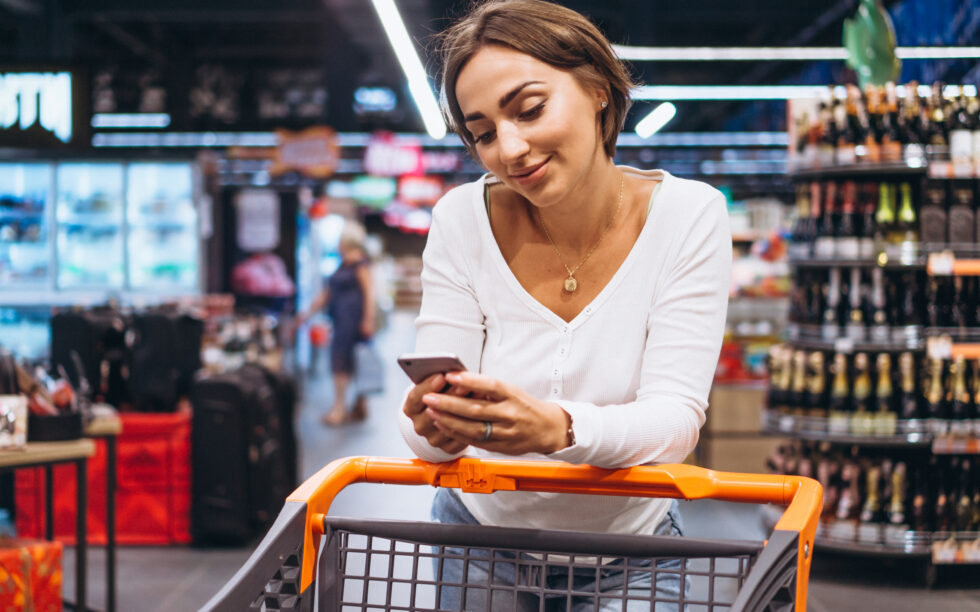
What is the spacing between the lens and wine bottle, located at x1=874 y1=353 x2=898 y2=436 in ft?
14.1

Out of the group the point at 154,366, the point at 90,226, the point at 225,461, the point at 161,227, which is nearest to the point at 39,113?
the point at 154,366

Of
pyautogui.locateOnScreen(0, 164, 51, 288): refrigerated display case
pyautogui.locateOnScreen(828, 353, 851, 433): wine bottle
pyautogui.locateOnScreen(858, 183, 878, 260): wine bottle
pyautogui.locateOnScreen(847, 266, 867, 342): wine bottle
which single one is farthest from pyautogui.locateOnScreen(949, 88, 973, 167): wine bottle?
pyautogui.locateOnScreen(0, 164, 51, 288): refrigerated display case

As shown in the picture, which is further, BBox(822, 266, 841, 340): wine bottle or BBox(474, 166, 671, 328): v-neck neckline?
BBox(822, 266, 841, 340): wine bottle

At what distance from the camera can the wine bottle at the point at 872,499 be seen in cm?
434

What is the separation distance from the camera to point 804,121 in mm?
4695

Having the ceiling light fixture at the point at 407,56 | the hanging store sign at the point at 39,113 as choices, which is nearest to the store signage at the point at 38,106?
the hanging store sign at the point at 39,113

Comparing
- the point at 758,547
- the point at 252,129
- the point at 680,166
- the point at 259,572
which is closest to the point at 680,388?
the point at 758,547

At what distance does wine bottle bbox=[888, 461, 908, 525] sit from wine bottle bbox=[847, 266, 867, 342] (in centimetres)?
66

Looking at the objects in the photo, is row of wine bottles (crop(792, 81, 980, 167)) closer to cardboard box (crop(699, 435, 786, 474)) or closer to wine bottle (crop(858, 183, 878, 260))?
wine bottle (crop(858, 183, 878, 260))

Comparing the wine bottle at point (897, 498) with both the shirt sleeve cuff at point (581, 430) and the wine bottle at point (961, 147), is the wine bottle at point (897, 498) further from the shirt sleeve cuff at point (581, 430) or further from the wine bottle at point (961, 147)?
the shirt sleeve cuff at point (581, 430)

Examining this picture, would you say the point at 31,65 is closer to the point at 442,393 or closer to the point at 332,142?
the point at 442,393

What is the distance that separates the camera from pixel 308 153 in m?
10.9

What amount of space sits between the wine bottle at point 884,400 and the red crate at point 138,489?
3.49m

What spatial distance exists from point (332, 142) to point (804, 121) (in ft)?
23.7
